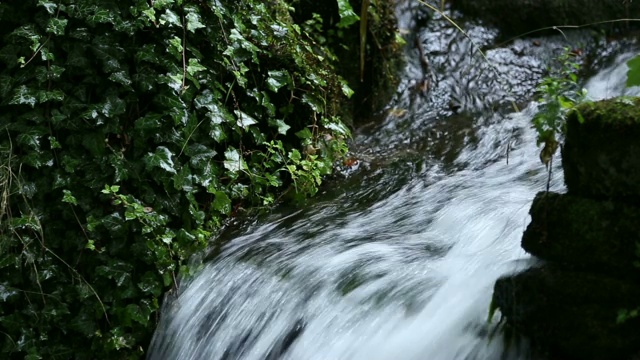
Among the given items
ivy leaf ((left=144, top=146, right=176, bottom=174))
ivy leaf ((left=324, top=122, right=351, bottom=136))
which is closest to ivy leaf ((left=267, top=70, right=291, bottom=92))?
ivy leaf ((left=324, top=122, right=351, bottom=136))

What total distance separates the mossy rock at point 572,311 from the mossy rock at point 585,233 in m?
0.05

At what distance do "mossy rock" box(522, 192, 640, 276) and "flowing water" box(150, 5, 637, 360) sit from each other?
0.15 meters

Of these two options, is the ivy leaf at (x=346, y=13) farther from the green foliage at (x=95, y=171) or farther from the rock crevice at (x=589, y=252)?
the rock crevice at (x=589, y=252)

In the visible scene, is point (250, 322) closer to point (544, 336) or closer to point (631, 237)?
point (544, 336)

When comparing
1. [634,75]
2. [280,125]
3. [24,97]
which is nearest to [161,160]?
[24,97]

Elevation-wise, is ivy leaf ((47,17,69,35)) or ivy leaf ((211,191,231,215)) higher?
ivy leaf ((47,17,69,35))

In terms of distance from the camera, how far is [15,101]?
3.71 meters

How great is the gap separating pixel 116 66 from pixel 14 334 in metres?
1.31

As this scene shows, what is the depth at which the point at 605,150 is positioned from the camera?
2514mm

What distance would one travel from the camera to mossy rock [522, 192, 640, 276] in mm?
2459

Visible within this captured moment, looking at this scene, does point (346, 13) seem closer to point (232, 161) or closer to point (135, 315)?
point (232, 161)

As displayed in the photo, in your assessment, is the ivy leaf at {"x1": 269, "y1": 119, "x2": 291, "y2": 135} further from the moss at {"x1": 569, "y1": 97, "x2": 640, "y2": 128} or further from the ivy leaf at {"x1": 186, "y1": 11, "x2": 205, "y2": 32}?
the moss at {"x1": 569, "y1": 97, "x2": 640, "y2": 128}

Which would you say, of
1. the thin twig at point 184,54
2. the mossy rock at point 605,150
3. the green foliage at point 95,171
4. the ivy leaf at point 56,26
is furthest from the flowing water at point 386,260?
the ivy leaf at point 56,26

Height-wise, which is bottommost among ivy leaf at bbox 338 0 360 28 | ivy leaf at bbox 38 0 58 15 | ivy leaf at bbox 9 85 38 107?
ivy leaf at bbox 9 85 38 107
